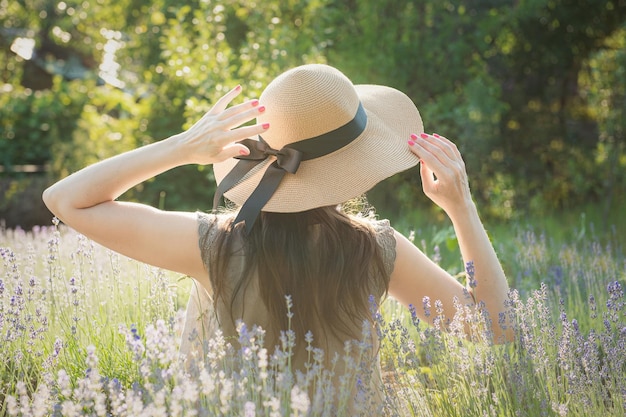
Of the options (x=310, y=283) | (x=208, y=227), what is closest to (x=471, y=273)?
(x=310, y=283)

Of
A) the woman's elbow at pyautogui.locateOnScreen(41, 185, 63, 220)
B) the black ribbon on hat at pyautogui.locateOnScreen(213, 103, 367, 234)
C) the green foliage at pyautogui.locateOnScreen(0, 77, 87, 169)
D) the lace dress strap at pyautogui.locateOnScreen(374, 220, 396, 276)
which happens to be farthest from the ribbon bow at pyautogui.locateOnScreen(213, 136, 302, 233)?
the green foliage at pyautogui.locateOnScreen(0, 77, 87, 169)

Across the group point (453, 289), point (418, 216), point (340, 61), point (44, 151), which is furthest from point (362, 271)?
point (44, 151)

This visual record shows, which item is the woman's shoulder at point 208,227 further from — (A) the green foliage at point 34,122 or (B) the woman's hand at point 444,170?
(A) the green foliage at point 34,122

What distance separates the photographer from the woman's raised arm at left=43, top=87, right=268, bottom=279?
1.99 meters

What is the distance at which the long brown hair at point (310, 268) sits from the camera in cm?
210

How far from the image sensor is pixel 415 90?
842cm

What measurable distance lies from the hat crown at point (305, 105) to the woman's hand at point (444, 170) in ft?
0.76

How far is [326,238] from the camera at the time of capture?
214 centimetres

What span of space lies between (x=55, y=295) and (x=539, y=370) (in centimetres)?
198

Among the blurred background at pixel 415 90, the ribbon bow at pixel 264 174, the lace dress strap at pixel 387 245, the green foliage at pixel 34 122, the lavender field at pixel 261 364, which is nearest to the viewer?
the lavender field at pixel 261 364

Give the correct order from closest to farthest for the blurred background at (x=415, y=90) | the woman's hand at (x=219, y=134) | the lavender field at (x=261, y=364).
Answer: the lavender field at (x=261, y=364)
the woman's hand at (x=219, y=134)
the blurred background at (x=415, y=90)

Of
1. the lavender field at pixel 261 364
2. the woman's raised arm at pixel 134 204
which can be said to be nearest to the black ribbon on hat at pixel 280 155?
the woman's raised arm at pixel 134 204

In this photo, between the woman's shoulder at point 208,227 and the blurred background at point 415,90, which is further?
the blurred background at point 415,90

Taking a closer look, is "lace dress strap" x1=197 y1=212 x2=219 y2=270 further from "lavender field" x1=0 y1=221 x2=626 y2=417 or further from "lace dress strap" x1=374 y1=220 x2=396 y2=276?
"lace dress strap" x1=374 y1=220 x2=396 y2=276
